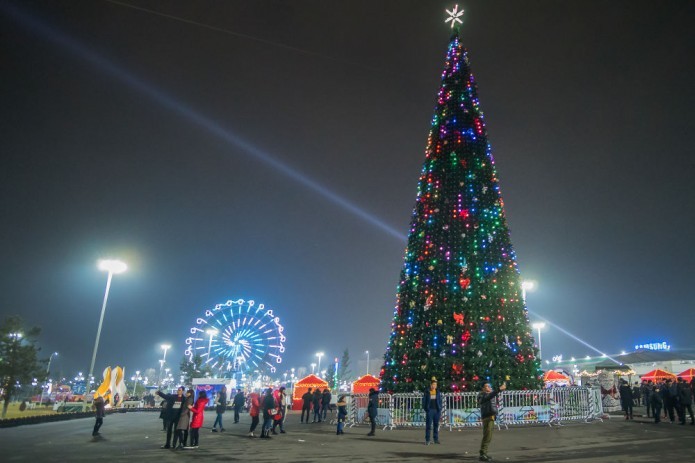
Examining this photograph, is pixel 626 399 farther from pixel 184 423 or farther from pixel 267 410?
pixel 184 423

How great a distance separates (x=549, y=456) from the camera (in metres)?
9.83

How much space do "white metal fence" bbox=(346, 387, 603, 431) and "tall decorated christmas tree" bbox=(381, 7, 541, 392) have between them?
586mm

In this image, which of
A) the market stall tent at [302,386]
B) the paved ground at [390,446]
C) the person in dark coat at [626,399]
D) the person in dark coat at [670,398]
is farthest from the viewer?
the market stall tent at [302,386]

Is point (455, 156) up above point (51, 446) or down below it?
above

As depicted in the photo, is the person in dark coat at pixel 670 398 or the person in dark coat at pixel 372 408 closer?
the person in dark coat at pixel 372 408

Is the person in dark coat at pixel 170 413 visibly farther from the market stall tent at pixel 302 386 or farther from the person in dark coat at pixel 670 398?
the market stall tent at pixel 302 386

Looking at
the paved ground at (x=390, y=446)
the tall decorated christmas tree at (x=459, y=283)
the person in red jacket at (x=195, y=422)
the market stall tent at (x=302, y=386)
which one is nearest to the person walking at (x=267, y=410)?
the paved ground at (x=390, y=446)

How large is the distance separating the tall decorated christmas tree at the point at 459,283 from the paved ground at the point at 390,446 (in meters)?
2.27

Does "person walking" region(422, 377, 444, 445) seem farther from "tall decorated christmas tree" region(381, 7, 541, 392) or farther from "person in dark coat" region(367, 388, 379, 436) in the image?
"tall decorated christmas tree" region(381, 7, 541, 392)

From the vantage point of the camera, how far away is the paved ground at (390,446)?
1002 centimetres

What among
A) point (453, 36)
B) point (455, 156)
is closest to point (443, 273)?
point (455, 156)

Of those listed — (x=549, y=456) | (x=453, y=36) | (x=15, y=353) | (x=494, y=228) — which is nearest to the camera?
(x=549, y=456)

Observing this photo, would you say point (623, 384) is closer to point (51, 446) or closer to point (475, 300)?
point (475, 300)

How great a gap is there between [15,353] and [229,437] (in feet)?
94.4
